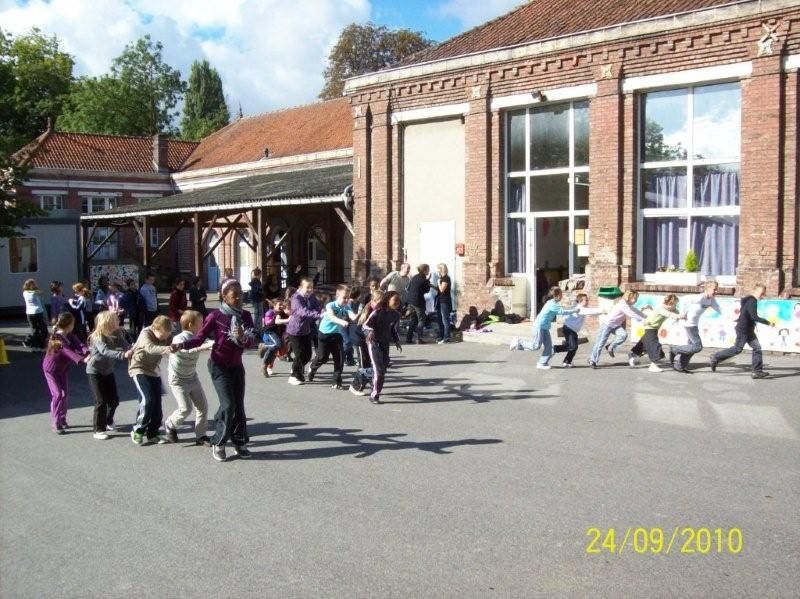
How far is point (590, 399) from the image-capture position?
11.6 m

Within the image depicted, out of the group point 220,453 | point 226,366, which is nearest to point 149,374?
point 226,366

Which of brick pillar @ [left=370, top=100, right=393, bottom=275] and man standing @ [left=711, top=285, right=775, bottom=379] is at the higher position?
brick pillar @ [left=370, top=100, right=393, bottom=275]

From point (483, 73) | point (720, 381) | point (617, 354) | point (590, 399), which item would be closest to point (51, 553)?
point (590, 399)

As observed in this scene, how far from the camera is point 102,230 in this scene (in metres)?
45.8

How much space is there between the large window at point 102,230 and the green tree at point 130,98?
1633 cm

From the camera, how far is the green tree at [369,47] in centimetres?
4988

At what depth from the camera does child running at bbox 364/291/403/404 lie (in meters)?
11.5

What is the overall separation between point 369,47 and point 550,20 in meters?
31.9

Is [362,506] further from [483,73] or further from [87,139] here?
[87,139]

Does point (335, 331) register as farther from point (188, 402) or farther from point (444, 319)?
point (444, 319)

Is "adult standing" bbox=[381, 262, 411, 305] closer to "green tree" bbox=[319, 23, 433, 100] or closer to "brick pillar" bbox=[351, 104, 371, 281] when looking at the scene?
"brick pillar" bbox=[351, 104, 371, 281]

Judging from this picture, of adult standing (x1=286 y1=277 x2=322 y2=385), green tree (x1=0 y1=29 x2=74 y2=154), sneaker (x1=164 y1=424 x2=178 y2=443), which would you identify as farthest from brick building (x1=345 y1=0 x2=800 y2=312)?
green tree (x1=0 y1=29 x2=74 y2=154)

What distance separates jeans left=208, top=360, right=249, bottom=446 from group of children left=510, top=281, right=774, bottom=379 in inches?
268
